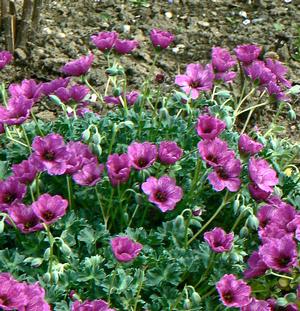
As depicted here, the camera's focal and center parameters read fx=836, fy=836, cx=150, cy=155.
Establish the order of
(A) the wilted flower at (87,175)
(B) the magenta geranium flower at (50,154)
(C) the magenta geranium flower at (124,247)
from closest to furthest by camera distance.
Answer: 1. (C) the magenta geranium flower at (124,247)
2. (B) the magenta geranium flower at (50,154)
3. (A) the wilted flower at (87,175)

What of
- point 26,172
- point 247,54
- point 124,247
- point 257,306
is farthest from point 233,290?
point 247,54

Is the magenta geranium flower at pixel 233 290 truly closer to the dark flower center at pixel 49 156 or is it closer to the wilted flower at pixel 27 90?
the dark flower center at pixel 49 156

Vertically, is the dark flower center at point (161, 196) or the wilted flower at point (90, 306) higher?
the dark flower center at point (161, 196)

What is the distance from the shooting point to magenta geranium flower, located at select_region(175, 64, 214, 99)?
2.81m

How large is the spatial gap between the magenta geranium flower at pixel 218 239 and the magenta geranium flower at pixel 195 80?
63 cm

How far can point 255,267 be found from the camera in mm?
2369

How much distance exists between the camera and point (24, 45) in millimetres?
3926

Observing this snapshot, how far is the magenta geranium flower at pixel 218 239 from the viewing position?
7.57 ft

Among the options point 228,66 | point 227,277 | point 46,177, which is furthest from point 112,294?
point 228,66

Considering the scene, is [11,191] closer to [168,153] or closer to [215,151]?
[168,153]

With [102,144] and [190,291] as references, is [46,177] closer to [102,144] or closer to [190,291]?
[102,144]

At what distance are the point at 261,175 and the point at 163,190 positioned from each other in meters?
0.29

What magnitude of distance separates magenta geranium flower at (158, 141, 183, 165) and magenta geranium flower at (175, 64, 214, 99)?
36 centimetres

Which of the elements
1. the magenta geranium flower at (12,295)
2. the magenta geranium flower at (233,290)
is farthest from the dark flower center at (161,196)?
the magenta geranium flower at (12,295)
